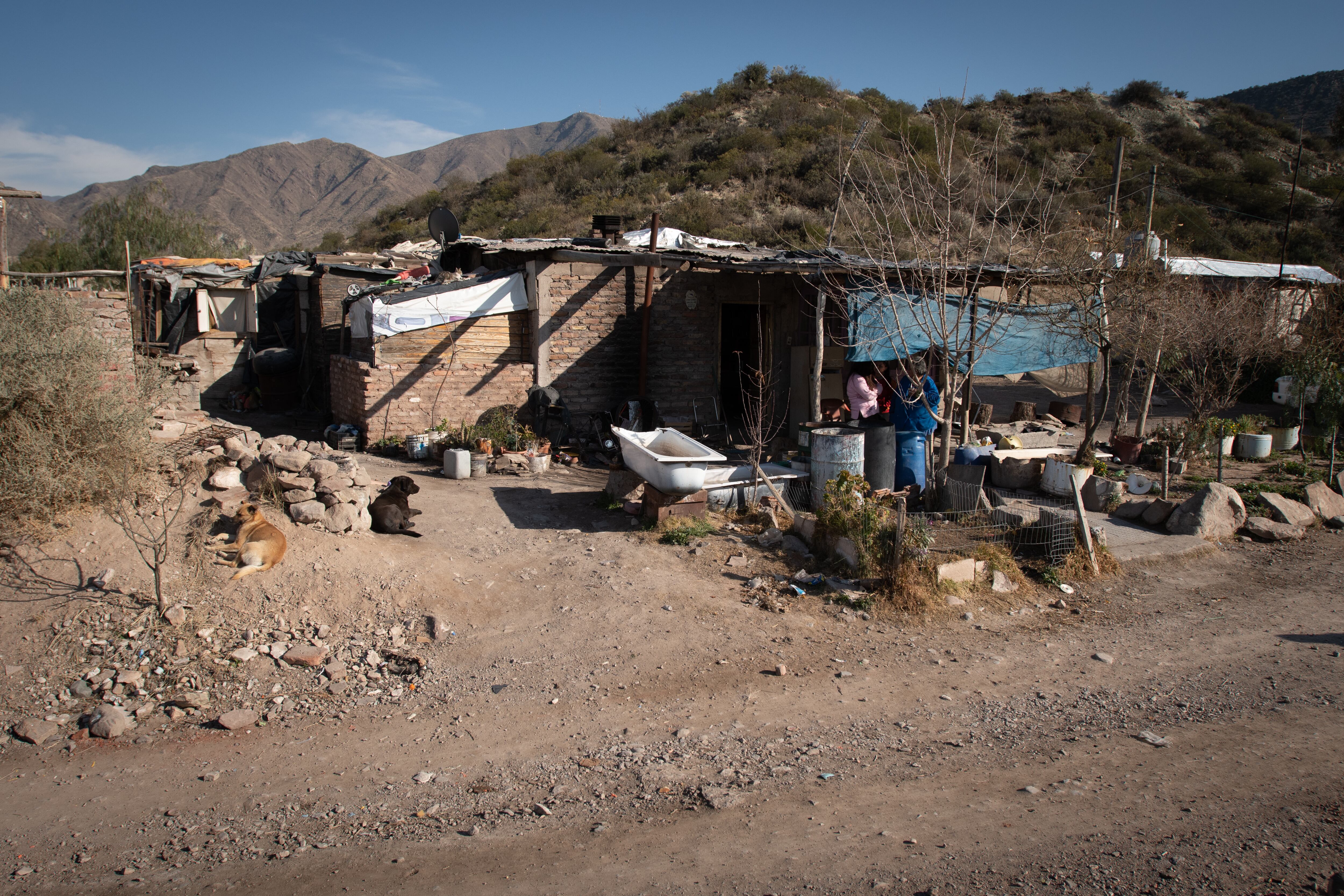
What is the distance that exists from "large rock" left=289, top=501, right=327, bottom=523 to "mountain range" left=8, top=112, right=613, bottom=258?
1853 inches


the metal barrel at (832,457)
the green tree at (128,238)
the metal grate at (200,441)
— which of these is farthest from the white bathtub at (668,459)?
the green tree at (128,238)

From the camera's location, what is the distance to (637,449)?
25.5ft

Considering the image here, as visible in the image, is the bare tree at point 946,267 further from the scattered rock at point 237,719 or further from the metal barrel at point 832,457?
the scattered rock at point 237,719

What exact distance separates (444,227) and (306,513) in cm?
810

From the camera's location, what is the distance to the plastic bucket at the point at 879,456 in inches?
315

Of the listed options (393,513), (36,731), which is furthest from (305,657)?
(393,513)

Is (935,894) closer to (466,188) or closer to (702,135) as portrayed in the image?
(702,135)

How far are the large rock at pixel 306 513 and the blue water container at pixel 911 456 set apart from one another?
5746mm

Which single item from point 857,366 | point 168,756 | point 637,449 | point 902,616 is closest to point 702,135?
point 857,366

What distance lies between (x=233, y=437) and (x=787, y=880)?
234 inches

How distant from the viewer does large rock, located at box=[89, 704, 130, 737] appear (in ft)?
13.9

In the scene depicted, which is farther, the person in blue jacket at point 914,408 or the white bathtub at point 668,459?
the person in blue jacket at point 914,408

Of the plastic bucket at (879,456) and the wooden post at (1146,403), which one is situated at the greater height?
the wooden post at (1146,403)

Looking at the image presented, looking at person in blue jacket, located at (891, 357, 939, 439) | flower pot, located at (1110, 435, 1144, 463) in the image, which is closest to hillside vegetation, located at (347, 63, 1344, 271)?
flower pot, located at (1110, 435, 1144, 463)
